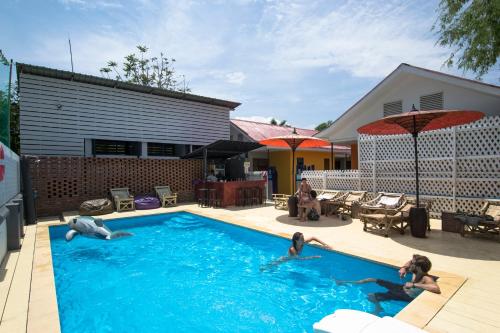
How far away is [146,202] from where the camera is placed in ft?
37.6

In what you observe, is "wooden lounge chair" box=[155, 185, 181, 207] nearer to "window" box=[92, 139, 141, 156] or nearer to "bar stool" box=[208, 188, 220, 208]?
"bar stool" box=[208, 188, 220, 208]

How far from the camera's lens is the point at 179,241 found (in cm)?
757

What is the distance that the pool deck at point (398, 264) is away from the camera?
292 cm

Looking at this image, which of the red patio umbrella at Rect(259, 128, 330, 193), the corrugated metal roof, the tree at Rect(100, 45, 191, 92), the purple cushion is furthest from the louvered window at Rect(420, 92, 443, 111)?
the tree at Rect(100, 45, 191, 92)

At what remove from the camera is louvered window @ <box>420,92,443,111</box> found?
405 inches

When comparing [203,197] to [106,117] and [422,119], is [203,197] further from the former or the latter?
[422,119]

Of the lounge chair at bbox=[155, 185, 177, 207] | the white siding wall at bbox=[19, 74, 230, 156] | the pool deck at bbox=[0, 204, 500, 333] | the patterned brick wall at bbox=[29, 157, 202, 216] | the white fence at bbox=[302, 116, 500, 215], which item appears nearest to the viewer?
the pool deck at bbox=[0, 204, 500, 333]

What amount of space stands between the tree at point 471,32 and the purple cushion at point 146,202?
44.4ft

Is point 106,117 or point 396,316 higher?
point 106,117

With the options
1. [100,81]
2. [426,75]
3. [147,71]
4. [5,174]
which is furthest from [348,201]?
[147,71]

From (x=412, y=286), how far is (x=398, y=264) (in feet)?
2.46

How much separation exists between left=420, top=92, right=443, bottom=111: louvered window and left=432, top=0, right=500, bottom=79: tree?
209 centimetres

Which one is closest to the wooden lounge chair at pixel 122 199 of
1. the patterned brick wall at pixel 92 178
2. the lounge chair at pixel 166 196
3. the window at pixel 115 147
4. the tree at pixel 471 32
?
the patterned brick wall at pixel 92 178

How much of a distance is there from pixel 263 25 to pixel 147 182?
27.3ft
